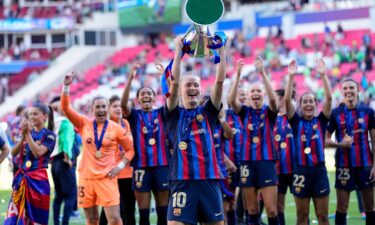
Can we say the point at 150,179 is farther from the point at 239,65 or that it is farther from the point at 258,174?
the point at 239,65

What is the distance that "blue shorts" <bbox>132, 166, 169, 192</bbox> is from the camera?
11102 mm

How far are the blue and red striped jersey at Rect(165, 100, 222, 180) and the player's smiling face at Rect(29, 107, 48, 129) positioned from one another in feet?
8.35

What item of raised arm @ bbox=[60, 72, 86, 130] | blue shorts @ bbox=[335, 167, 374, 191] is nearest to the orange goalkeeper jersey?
raised arm @ bbox=[60, 72, 86, 130]

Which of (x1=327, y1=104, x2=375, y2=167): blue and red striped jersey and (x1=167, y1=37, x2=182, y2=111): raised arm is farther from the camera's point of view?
(x1=327, y1=104, x2=375, y2=167): blue and red striped jersey

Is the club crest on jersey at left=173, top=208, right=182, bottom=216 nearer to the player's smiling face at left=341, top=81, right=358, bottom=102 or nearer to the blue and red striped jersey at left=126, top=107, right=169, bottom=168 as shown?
the blue and red striped jersey at left=126, top=107, right=169, bottom=168

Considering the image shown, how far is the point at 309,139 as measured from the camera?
36.0 feet

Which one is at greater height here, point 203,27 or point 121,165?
point 203,27

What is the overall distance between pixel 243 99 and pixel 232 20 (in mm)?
31171

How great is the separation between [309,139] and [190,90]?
3015mm

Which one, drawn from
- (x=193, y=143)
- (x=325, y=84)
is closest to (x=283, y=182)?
(x=325, y=84)

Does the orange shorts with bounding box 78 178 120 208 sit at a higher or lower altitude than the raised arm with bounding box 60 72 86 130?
lower

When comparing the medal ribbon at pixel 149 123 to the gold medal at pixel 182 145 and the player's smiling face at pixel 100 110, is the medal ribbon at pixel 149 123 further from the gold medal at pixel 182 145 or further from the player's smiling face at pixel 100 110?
the gold medal at pixel 182 145

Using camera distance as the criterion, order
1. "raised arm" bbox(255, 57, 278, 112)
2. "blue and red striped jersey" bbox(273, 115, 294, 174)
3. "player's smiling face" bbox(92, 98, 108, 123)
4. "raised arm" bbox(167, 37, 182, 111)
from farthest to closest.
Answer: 1. "blue and red striped jersey" bbox(273, 115, 294, 174)
2. "player's smiling face" bbox(92, 98, 108, 123)
3. "raised arm" bbox(255, 57, 278, 112)
4. "raised arm" bbox(167, 37, 182, 111)

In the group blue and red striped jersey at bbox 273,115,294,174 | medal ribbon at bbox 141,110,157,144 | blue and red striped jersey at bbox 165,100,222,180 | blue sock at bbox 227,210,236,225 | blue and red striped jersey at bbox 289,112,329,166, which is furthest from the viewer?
blue sock at bbox 227,210,236,225
